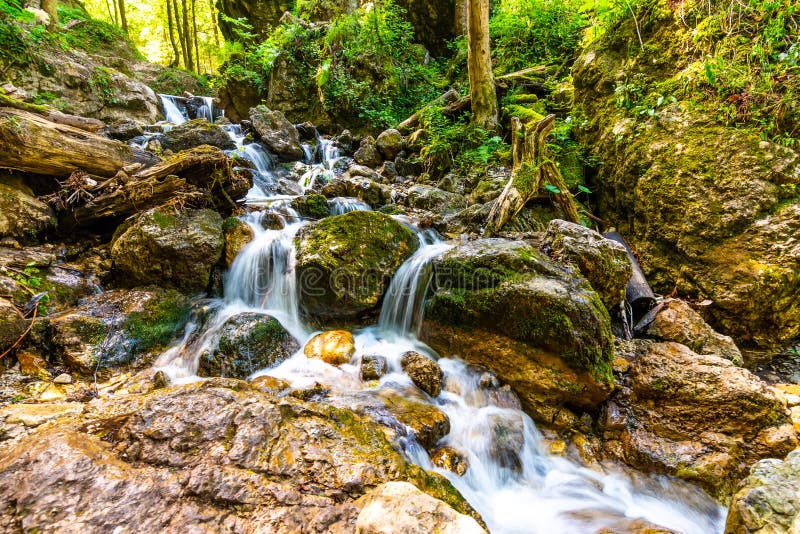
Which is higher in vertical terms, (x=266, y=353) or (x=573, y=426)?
(x=266, y=353)

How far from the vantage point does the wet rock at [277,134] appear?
988 cm

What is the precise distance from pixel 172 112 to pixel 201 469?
13631mm

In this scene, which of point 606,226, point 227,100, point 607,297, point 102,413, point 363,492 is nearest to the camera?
point 363,492

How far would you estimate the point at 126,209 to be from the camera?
4754 millimetres

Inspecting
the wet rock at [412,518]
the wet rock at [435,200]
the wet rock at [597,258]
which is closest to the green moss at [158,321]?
the wet rock at [412,518]

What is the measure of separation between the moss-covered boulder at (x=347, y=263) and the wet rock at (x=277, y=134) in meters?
6.29

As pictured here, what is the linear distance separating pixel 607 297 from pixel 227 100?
14.8 metres

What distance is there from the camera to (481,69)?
841 centimetres

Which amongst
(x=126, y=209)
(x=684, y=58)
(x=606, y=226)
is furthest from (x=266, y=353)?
(x=684, y=58)

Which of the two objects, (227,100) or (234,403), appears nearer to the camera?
(234,403)

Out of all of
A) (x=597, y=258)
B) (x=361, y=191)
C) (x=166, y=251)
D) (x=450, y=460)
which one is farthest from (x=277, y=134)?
(x=450, y=460)

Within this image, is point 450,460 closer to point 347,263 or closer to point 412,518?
point 412,518

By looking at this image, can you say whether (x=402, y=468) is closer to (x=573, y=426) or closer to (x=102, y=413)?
(x=102, y=413)

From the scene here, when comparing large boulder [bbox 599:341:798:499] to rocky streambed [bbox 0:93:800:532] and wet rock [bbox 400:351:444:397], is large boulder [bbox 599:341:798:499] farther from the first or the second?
wet rock [bbox 400:351:444:397]
